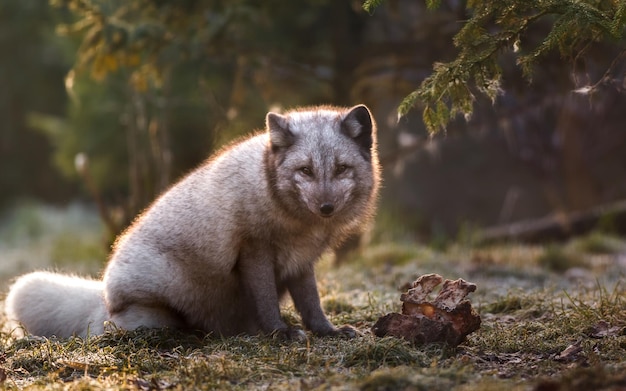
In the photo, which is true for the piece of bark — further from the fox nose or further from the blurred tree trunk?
the blurred tree trunk

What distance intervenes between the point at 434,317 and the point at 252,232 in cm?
129

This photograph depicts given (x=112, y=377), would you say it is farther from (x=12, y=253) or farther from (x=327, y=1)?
(x=12, y=253)

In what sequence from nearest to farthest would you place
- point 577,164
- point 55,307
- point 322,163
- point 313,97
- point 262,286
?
point 322,163 < point 262,286 < point 55,307 < point 313,97 < point 577,164

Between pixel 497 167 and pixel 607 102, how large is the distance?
88.0 inches

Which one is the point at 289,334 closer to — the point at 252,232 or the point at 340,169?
the point at 252,232

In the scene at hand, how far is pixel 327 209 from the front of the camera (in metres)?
4.91

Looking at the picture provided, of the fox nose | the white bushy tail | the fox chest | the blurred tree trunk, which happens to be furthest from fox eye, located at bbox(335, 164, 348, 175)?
the blurred tree trunk

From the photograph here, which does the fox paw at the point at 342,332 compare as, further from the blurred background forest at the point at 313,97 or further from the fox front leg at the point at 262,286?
the blurred background forest at the point at 313,97

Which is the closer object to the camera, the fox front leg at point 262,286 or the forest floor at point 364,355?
the forest floor at point 364,355

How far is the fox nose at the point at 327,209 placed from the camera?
16.1 ft

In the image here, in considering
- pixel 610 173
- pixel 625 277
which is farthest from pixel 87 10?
pixel 610 173

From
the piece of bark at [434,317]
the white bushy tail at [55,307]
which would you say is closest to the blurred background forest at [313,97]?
the piece of bark at [434,317]

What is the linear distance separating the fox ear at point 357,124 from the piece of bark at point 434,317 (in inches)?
42.8

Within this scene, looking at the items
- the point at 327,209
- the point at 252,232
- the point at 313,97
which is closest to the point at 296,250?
the point at 252,232
